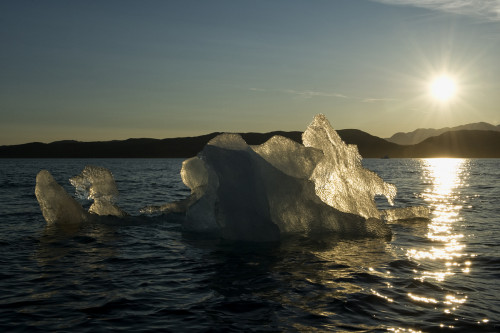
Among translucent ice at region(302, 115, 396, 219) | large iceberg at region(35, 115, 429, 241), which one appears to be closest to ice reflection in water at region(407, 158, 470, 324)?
large iceberg at region(35, 115, 429, 241)

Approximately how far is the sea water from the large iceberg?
24.5 inches

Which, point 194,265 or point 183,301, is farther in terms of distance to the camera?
point 194,265

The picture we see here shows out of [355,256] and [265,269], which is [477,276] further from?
[265,269]

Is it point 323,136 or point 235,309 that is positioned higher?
point 323,136

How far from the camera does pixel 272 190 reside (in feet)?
36.2

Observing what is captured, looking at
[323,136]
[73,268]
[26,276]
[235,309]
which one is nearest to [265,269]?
[235,309]

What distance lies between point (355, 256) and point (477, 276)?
2.28m

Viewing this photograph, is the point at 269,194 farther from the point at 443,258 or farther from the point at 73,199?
the point at 73,199

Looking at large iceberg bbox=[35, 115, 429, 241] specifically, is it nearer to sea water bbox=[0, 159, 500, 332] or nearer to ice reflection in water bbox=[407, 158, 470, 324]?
sea water bbox=[0, 159, 500, 332]

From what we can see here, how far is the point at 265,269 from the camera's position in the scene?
816cm

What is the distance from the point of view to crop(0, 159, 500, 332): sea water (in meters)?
5.61

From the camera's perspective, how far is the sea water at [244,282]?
5609 millimetres

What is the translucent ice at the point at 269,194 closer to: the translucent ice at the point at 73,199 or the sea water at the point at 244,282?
the sea water at the point at 244,282

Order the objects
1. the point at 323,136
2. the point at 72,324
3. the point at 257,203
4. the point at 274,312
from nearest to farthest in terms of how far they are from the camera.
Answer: the point at 72,324 → the point at 274,312 → the point at 257,203 → the point at 323,136
